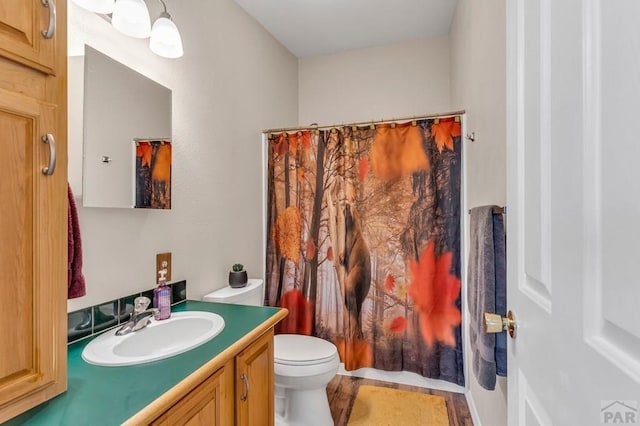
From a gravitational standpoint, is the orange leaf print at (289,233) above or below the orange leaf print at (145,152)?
below

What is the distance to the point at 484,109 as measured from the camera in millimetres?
1486

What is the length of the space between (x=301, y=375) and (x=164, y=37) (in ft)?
5.86

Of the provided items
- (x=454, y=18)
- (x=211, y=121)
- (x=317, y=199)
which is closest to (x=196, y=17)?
(x=211, y=121)

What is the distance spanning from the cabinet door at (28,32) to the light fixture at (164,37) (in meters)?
0.70

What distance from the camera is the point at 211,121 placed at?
1.93 metres

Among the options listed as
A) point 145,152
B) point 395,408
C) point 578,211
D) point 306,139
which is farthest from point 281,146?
point 578,211

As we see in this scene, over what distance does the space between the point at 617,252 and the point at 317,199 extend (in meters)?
1.98

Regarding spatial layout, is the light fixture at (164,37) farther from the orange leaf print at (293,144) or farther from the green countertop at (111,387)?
the green countertop at (111,387)

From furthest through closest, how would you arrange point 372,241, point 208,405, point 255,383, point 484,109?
point 372,241 < point 484,109 < point 255,383 < point 208,405

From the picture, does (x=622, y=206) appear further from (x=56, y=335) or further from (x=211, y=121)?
(x=211, y=121)

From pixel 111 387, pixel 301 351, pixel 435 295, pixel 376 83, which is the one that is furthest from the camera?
pixel 376 83

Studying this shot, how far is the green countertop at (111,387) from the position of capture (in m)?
→ 0.72

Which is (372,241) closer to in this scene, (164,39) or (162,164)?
(162,164)

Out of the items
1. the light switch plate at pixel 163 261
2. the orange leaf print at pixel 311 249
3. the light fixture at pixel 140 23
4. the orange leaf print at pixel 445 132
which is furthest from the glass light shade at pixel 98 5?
the orange leaf print at pixel 445 132
